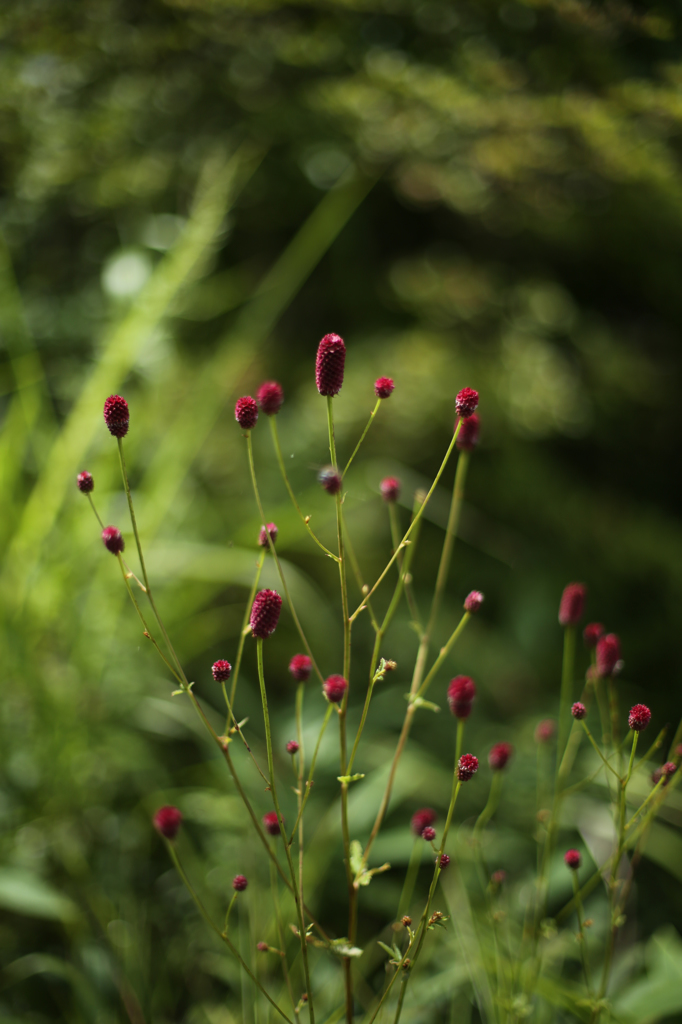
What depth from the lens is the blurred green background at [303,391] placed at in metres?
0.75

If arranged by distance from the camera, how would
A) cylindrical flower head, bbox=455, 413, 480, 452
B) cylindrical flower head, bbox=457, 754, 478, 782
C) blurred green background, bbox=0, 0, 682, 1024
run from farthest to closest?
blurred green background, bbox=0, 0, 682, 1024 < cylindrical flower head, bbox=455, 413, 480, 452 < cylindrical flower head, bbox=457, 754, 478, 782

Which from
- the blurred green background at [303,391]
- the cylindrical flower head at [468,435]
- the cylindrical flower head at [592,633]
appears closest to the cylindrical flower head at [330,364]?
the cylindrical flower head at [468,435]

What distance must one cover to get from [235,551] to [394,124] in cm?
69

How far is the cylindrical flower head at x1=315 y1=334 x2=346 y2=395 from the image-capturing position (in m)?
0.32

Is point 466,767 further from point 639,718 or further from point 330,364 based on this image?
point 330,364

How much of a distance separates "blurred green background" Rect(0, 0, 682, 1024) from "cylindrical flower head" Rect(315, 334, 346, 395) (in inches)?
16.8

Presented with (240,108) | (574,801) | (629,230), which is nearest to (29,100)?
(240,108)

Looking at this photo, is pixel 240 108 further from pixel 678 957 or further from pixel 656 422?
pixel 678 957

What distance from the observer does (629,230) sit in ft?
3.95

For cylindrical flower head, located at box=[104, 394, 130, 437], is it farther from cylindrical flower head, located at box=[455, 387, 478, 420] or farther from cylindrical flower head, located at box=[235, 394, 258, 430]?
cylindrical flower head, located at box=[455, 387, 478, 420]

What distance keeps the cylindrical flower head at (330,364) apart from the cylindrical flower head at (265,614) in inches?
3.9

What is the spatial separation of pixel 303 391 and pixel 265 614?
1058 millimetres

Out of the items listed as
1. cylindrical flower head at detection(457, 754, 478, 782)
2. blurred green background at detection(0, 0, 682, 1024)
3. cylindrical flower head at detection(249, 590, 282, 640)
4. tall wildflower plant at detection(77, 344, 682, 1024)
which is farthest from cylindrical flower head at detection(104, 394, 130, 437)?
blurred green background at detection(0, 0, 682, 1024)

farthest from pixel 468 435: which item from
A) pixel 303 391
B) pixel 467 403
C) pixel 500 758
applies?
pixel 303 391
